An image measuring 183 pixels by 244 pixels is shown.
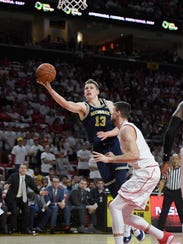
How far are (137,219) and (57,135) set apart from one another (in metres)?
13.3

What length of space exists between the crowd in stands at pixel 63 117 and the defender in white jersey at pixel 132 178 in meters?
7.32

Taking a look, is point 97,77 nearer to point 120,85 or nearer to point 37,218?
point 120,85

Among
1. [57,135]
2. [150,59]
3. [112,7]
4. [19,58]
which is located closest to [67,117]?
[57,135]

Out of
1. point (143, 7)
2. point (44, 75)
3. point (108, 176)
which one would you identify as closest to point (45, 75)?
point (44, 75)

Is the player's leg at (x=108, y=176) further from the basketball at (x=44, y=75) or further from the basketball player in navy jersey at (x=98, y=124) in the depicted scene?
the basketball at (x=44, y=75)

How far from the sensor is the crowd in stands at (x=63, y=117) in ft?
53.9

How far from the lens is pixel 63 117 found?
2281 cm

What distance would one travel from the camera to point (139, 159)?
21.9ft

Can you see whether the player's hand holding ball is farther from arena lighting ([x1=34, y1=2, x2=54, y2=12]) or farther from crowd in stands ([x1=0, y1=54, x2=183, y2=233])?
arena lighting ([x1=34, y1=2, x2=54, y2=12])

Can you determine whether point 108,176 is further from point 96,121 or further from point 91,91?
point 91,91

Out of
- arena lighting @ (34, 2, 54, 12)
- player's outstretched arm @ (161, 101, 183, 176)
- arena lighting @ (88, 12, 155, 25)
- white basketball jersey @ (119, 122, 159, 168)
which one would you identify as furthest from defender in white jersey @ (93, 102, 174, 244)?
arena lighting @ (88, 12, 155, 25)

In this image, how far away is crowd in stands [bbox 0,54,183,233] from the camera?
16422 mm

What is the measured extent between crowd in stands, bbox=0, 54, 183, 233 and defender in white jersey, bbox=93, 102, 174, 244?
24.0ft

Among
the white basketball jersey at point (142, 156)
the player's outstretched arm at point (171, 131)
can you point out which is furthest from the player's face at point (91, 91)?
the player's outstretched arm at point (171, 131)
